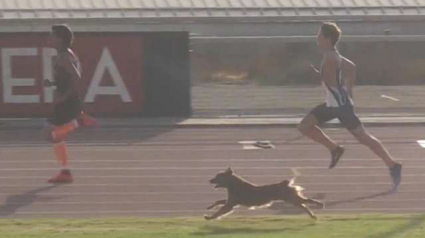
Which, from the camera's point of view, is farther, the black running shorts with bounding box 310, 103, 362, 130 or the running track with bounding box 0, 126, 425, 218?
the black running shorts with bounding box 310, 103, 362, 130

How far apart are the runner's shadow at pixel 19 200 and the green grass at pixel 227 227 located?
723mm

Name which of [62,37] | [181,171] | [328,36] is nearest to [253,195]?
[328,36]

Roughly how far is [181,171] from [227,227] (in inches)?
153

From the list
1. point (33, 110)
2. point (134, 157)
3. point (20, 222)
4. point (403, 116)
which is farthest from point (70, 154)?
point (403, 116)

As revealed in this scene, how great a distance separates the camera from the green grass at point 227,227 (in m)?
8.93

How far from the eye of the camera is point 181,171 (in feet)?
44.0

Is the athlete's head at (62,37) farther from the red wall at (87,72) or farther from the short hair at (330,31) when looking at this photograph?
the red wall at (87,72)

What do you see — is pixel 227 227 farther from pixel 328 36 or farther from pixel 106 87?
pixel 106 87

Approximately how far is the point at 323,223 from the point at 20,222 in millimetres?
2530

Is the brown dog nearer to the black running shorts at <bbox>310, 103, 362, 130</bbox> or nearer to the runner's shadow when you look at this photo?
the runner's shadow

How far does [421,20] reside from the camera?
2391cm

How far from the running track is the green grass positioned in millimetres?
660

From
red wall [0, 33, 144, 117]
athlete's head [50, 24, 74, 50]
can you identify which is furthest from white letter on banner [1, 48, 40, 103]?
athlete's head [50, 24, 74, 50]

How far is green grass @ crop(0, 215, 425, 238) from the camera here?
893 cm
